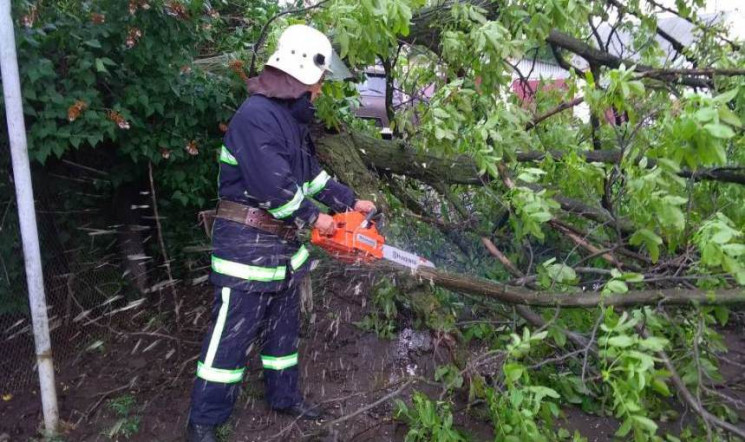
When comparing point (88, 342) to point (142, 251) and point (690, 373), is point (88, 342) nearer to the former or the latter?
point (142, 251)

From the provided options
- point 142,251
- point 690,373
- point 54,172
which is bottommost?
point 142,251

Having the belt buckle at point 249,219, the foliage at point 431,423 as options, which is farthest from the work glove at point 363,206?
the foliage at point 431,423

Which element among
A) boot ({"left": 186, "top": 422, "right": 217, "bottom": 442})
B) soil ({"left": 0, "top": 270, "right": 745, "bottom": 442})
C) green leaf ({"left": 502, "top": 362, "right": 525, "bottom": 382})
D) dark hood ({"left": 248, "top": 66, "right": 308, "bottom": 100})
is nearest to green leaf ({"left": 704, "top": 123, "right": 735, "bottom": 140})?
green leaf ({"left": 502, "top": 362, "right": 525, "bottom": 382})

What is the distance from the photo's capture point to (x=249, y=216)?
2.82 m

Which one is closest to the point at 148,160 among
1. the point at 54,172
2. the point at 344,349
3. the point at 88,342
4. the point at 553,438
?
the point at 54,172

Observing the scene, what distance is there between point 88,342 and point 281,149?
6.05 feet

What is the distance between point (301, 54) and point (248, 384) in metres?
1.74

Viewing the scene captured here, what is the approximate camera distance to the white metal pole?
8.25 ft

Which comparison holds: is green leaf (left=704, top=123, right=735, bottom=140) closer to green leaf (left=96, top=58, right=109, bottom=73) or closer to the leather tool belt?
the leather tool belt

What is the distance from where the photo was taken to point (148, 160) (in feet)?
11.6


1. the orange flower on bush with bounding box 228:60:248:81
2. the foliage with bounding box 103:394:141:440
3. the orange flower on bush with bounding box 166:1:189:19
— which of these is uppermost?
the orange flower on bush with bounding box 166:1:189:19

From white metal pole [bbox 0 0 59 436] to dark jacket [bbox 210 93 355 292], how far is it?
2.42 feet

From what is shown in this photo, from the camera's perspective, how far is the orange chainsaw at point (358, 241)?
8.63 ft

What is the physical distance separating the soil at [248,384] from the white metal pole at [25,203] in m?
0.28
